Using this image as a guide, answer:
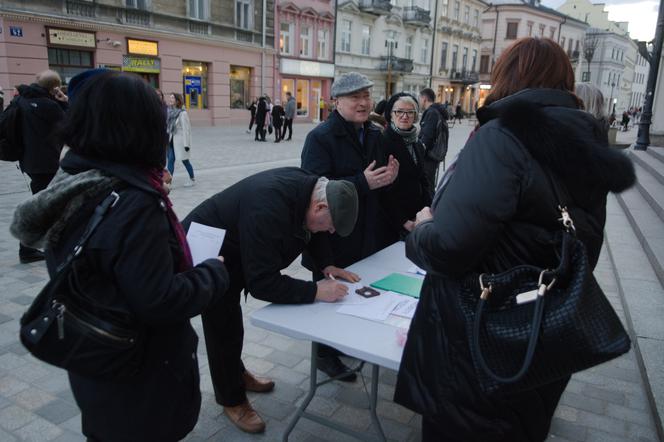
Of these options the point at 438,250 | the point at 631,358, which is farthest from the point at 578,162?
the point at 631,358

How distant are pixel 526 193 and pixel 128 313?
1160mm

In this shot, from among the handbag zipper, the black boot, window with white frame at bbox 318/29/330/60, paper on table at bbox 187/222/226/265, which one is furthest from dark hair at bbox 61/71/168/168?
window with white frame at bbox 318/29/330/60

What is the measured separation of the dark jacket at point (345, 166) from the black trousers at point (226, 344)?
64 centimetres

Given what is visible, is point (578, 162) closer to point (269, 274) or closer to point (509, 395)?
point (509, 395)

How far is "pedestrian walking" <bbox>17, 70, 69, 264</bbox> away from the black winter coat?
3926 millimetres

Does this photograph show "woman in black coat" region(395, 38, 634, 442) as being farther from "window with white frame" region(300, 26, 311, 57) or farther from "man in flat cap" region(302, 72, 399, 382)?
"window with white frame" region(300, 26, 311, 57)

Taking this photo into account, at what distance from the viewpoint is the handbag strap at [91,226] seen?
1308mm

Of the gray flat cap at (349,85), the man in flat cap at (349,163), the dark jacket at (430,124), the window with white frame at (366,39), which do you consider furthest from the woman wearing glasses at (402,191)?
the window with white frame at (366,39)

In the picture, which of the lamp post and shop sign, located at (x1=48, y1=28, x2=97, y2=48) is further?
shop sign, located at (x1=48, y1=28, x2=97, y2=48)

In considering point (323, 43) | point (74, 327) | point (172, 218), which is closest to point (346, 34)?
point (323, 43)

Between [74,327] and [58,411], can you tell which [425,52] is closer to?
[58,411]

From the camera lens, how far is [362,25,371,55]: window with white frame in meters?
31.7

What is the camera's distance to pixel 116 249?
1.33 m

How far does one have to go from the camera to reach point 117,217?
135 centimetres
